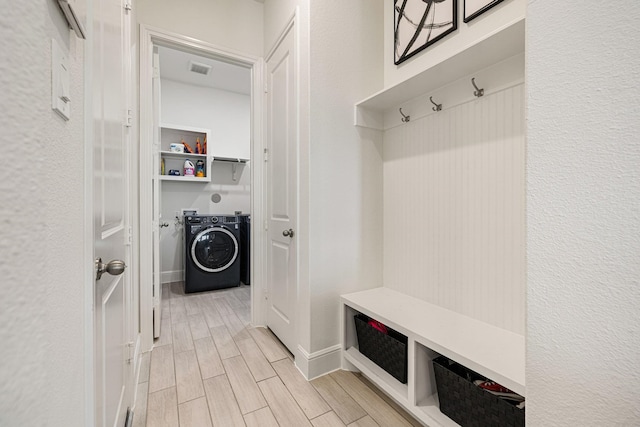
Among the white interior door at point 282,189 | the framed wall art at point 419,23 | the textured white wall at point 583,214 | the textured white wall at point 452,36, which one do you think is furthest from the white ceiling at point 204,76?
the textured white wall at point 583,214

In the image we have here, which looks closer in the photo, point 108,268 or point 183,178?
point 108,268

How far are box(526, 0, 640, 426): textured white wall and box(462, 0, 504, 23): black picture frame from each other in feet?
2.84

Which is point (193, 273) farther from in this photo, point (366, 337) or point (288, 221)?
point (366, 337)

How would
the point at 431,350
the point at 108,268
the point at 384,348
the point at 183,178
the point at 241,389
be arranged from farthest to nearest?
the point at 183,178 < the point at 241,389 < the point at 384,348 < the point at 431,350 < the point at 108,268

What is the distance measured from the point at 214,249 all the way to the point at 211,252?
50 mm

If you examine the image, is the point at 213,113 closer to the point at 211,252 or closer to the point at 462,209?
the point at 211,252

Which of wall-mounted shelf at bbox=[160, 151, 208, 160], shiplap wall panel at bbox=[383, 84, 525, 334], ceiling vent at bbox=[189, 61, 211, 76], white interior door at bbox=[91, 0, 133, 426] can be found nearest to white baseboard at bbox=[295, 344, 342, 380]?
shiplap wall panel at bbox=[383, 84, 525, 334]

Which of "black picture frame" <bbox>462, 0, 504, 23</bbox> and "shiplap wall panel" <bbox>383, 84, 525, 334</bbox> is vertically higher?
"black picture frame" <bbox>462, 0, 504, 23</bbox>

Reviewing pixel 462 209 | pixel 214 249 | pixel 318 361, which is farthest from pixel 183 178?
pixel 462 209

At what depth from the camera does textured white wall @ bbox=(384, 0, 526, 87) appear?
1270 mm

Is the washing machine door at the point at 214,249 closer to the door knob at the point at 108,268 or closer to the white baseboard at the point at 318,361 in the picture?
the white baseboard at the point at 318,361

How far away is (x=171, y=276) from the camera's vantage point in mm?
3787

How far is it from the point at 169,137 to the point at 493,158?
147 inches

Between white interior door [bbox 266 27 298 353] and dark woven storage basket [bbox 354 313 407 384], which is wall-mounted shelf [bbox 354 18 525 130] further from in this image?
dark woven storage basket [bbox 354 313 407 384]
